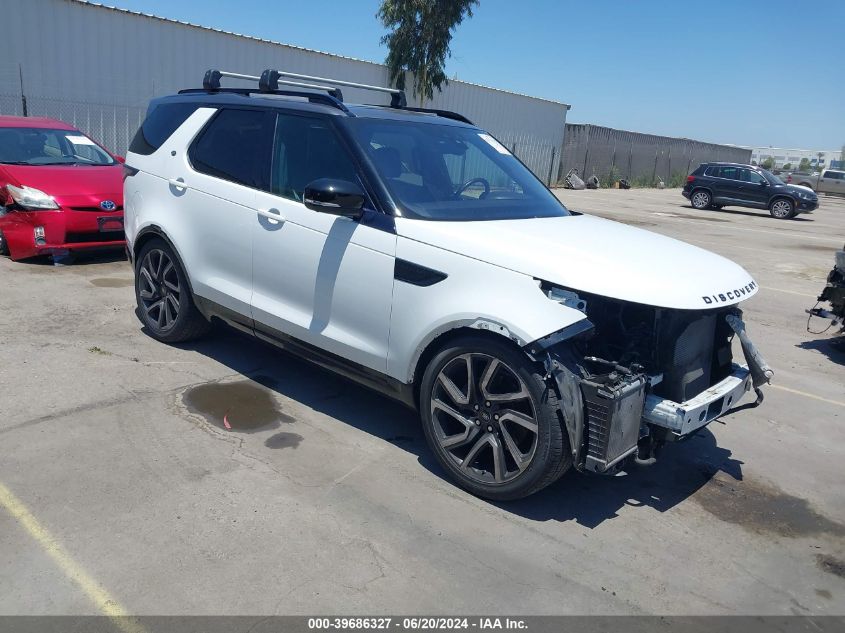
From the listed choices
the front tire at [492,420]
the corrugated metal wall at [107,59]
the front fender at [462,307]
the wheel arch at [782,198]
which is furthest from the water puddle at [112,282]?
the wheel arch at [782,198]

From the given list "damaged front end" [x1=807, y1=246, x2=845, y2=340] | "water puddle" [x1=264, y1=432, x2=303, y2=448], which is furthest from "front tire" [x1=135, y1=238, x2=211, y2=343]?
"damaged front end" [x1=807, y1=246, x2=845, y2=340]

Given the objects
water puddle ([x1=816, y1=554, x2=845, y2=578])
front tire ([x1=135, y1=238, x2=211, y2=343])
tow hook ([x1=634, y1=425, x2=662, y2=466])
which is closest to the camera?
water puddle ([x1=816, y1=554, x2=845, y2=578])

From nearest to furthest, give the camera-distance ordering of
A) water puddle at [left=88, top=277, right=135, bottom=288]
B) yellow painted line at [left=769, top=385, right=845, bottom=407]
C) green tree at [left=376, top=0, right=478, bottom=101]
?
yellow painted line at [left=769, top=385, right=845, bottom=407] → water puddle at [left=88, top=277, right=135, bottom=288] → green tree at [left=376, top=0, right=478, bottom=101]

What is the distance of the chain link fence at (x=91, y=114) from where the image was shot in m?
14.6

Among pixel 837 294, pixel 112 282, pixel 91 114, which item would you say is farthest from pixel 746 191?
pixel 112 282

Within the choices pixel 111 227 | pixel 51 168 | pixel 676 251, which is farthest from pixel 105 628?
pixel 51 168

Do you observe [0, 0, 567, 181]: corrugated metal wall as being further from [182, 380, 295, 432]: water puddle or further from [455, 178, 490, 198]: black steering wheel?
[455, 178, 490, 198]: black steering wheel

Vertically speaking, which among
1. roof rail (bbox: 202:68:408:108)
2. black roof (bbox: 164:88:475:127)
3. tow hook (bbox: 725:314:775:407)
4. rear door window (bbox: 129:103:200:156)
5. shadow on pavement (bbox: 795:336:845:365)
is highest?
roof rail (bbox: 202:68:408:108)

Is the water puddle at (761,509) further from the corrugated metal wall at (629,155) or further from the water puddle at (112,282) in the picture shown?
the corrugated metal wall at (629,155)

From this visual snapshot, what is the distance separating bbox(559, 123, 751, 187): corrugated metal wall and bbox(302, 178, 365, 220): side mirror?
105ft

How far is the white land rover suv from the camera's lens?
3.54 meters

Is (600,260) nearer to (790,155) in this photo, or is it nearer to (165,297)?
(165,297)

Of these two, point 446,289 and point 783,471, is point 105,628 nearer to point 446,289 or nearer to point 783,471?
point 446,289

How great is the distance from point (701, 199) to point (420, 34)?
12252mm
